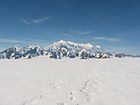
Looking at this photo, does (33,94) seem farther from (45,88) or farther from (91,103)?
(91,103)

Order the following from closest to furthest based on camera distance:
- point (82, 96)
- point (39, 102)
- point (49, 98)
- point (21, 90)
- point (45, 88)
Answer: point (39, 102)
point (49, 98)
point (82, 96)
point (21, 90)
point (45, 88)

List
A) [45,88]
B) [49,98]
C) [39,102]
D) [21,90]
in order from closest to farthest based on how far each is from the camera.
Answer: [39,102], [49,98], [21,90], [45,88]

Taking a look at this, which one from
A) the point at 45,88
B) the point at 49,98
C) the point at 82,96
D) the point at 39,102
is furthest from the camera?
the point at 45,88

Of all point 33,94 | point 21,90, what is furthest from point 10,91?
point 33,94

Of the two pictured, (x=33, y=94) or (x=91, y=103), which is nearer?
(x=91, y=103)

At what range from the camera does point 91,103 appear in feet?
22.6

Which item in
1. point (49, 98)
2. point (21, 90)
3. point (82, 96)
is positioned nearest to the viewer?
point (49, 98)

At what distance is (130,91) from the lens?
30.3 ft

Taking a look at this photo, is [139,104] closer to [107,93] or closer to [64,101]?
[107,93]

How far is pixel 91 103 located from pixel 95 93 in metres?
1.50

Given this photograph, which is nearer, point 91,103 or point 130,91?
point 91,103

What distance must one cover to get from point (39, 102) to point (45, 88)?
223 centimetres

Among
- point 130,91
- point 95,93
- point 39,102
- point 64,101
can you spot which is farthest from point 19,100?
point 130,91

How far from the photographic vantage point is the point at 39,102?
668 cm
